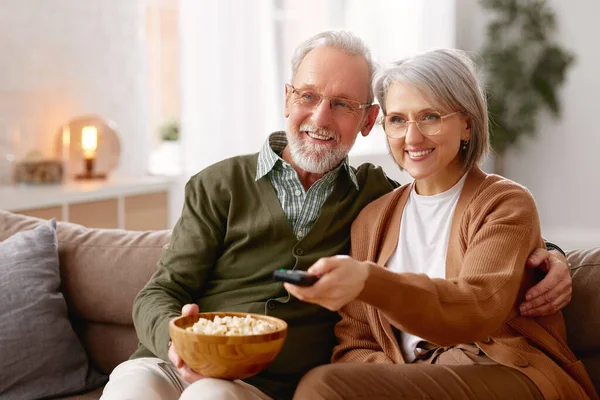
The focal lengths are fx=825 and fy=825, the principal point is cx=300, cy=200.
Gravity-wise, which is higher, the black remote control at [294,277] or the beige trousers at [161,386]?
the black remote control at [294,277]

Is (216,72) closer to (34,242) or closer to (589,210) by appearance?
→ (34,242)

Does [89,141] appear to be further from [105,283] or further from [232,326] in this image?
[232,326]

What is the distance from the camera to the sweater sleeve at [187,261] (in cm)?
196

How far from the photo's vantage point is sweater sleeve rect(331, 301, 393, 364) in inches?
76.2

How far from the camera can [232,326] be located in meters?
1.59

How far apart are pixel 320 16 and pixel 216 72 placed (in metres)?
1.19

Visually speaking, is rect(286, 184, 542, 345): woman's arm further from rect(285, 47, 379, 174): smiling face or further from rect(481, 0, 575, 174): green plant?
rect(481, 0, 575, 174): green plant

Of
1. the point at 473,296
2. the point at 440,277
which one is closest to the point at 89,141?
the point at 440,277

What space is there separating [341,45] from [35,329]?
109 centimetres

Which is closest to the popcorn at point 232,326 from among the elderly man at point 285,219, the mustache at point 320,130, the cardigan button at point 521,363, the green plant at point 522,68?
the elderly man at point 285,219

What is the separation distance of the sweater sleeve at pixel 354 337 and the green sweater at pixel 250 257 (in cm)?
5

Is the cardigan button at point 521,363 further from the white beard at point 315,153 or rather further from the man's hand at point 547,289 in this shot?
the white beard at point 315,153

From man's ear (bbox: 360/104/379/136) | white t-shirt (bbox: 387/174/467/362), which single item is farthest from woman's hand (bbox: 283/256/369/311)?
man's ear (bbox: 360/104/379/136)

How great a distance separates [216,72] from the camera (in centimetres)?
448
